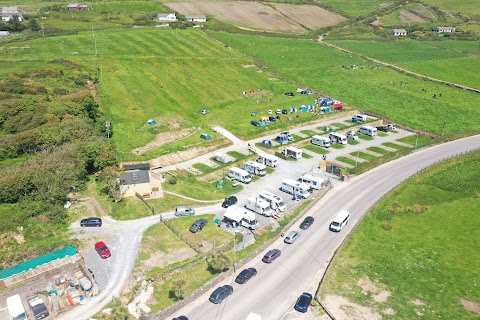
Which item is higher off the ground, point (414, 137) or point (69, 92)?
point (69, 92)

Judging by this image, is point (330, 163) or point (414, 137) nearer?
point (330, 163)

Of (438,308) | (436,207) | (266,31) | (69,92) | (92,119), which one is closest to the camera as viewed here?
(438,308)

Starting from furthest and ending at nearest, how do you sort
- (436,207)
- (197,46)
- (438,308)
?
(197,46) → (436,207) → (438,308)

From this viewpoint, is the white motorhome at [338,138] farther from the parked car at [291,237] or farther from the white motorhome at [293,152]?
the parked car at [291,237]

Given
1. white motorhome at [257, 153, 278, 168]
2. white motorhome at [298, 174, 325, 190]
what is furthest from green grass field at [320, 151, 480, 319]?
white motorhome at [257, 153, 278, 168]

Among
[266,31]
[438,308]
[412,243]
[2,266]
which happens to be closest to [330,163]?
[412,243]

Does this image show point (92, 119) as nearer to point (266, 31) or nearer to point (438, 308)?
point (438, 308)
